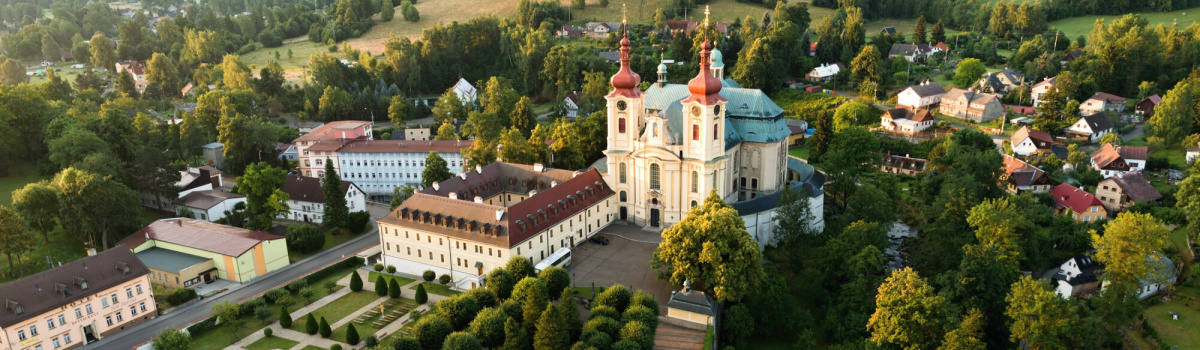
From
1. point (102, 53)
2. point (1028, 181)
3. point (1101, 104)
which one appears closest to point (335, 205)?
point (1028, 181)

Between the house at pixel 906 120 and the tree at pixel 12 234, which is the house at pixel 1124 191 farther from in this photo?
the tree at pixel 12 234

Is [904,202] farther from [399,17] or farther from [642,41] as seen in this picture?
[399,17]

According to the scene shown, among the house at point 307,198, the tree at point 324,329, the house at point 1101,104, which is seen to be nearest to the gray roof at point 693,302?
the tree at point 324,329

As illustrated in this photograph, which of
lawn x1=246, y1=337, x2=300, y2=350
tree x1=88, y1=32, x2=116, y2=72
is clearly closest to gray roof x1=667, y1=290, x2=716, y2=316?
lawn x1=246, y1=337, x2=300, y2=350

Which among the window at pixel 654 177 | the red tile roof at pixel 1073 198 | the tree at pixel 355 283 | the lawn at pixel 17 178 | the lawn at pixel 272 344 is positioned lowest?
the red tile roof at pixel 1073 198

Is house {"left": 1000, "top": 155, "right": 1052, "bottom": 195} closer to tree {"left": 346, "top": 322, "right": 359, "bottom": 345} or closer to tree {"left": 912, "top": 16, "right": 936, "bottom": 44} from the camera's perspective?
tree {"left": 912, "top": 16, "right": 936, "bottom": 44}

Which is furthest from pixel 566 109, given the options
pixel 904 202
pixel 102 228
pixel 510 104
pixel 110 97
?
pixel 110 97
